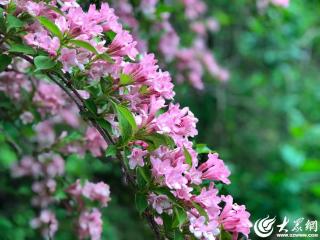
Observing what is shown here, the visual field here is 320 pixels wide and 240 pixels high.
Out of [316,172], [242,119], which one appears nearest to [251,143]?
[242,119]

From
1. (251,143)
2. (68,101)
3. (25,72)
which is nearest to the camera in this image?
(25,72)

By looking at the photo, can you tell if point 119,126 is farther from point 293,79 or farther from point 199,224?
point 293,79

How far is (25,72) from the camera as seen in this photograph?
151 cm

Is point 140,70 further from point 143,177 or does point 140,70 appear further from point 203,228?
point 203,228

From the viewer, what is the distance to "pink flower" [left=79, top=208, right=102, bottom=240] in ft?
5.16

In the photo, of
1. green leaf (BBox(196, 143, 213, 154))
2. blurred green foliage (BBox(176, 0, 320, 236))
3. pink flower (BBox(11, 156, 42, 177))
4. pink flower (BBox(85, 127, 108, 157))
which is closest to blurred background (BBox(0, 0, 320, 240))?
blurred green foliage (BBox(176, 0, 320, 236))

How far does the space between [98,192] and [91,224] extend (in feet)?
0.35

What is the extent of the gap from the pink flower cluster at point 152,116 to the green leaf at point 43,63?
0.06 ft

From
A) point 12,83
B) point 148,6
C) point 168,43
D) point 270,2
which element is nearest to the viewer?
point 12,83

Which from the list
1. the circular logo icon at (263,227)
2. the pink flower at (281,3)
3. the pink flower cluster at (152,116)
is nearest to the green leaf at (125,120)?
the pink flower cluster at (152,116)

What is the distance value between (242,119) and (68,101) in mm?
2581

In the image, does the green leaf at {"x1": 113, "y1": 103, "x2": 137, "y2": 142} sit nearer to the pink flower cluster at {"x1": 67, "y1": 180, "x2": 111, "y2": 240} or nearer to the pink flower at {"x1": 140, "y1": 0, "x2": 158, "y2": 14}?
the pink flower cluster at {"x1": 67, "y1": 180, "x2": 111, "y2": 240}

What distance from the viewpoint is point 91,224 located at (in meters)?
1.61

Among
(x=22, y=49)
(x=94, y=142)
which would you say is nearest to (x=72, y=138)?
(x=94, y=142)
